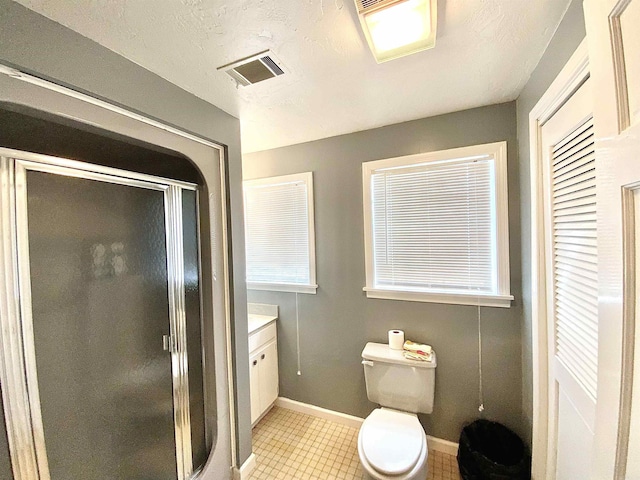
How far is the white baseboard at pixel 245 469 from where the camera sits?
1555 mm

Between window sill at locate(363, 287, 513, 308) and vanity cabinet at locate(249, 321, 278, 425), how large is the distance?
90 cm

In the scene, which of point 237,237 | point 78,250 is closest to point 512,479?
point 237,237

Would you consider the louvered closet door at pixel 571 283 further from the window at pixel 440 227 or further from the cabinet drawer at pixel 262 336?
the cabinet drawer at pixel 262 336

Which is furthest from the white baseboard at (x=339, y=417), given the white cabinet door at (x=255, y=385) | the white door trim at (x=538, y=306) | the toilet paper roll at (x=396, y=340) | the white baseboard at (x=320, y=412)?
the toilet paper roll at (x=396, y=340)

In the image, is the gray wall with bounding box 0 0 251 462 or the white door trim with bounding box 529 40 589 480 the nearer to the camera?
the gray wall with bounding box 0 0 251 462

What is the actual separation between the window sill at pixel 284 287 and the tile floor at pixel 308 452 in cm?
104

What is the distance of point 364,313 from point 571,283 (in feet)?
3.91

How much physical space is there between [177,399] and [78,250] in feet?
3.11

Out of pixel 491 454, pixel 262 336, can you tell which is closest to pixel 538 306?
pixel 491 454

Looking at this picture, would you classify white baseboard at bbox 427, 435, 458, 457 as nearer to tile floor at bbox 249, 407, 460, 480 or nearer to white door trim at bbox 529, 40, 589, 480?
tile floor at bbox 249, 407, 460, 480

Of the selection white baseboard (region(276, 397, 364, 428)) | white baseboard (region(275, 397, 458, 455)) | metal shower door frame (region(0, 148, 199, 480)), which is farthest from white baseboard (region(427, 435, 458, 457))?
metal shower door frame (region(0, 148, 199, 480))

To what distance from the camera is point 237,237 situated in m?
1.61

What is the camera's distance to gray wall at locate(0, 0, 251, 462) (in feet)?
2.63

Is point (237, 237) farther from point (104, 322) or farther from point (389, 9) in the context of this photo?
point (389, 9)
